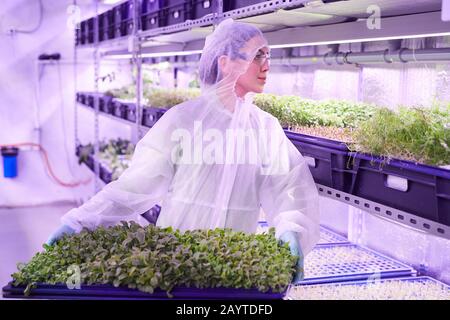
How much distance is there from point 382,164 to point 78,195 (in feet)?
7.04

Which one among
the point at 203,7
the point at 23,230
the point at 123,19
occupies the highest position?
the point at 123,19

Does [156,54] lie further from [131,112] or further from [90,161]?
[90,161]

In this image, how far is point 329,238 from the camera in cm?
230

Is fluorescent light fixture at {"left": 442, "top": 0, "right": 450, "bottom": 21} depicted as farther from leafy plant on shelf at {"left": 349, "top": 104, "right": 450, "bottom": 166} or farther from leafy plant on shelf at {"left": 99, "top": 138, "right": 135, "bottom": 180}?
leafy plant on shelf at {"left": 99, "top": 138, "right": 135, "bottom": 180}

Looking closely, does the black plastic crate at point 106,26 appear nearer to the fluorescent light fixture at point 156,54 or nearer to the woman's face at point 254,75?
the fluorescent light fixture at point 156,54

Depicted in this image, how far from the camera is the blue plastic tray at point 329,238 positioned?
2.24 m

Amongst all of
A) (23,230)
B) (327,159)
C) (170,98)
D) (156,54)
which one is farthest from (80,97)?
(327,159)

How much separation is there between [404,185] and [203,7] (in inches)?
43.4

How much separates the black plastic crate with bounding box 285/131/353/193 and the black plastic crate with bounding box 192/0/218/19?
58 cm

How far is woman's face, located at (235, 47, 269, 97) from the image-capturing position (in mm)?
1521

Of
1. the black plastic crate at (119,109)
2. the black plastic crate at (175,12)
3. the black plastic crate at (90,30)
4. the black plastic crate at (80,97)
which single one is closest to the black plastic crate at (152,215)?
the black plastic crate at (175,12)

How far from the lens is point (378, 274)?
188 centimetres

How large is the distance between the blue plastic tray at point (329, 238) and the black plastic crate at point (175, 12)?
1.09m
